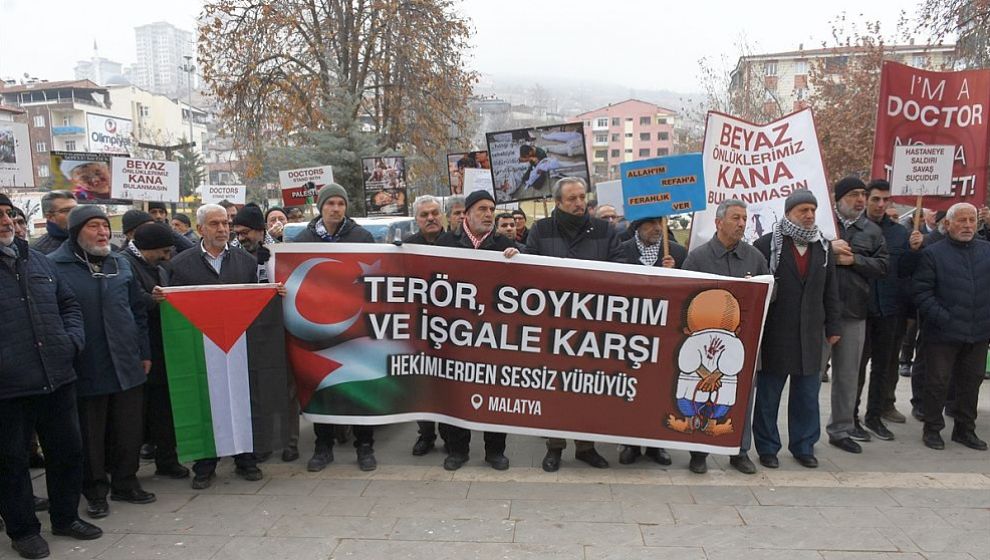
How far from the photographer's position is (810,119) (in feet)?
20.0

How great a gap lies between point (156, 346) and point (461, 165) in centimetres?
838

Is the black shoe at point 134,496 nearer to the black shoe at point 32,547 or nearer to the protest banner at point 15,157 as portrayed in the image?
the black shoe at point 32,547

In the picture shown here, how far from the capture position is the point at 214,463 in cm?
528

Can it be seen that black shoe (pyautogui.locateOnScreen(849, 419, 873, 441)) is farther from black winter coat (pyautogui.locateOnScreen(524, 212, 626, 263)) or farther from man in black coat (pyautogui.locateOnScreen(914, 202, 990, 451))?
black winter coat (pyautogui.locateOnScreen(524, 212, 626, 263))

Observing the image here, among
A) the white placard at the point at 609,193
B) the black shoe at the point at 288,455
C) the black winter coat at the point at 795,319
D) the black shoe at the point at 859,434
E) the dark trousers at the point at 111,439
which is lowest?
the black shoe at the point at 859,434

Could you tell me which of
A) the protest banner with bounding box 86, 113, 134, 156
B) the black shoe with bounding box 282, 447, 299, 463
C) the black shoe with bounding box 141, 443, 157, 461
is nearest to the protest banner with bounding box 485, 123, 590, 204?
the black shoe with bounding box 282, 447, 299, 463

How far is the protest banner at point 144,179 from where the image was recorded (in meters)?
9.62

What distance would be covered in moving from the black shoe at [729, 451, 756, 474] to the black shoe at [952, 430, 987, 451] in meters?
2.00

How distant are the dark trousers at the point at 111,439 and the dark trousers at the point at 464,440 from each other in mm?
2167

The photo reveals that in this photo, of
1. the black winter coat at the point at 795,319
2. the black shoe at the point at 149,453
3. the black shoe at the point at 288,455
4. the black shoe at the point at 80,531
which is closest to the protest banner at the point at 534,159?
the black winter coat at the point at 795,319

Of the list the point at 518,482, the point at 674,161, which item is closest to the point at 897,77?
the point at 674,161

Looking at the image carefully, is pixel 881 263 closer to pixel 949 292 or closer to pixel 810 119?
pixel 949 292

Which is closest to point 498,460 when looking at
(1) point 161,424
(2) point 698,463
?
(2) point 698,463

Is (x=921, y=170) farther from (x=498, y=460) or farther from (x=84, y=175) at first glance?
(x=84, y=175)
